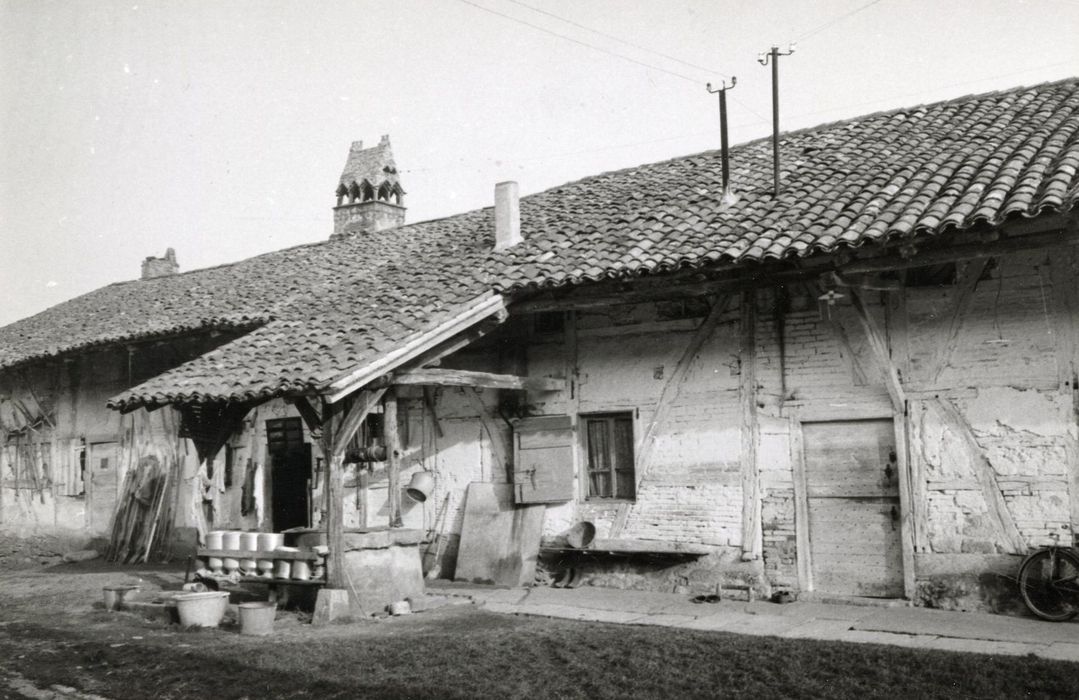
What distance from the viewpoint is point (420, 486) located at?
12.7 metres

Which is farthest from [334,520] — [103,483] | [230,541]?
[103,483]

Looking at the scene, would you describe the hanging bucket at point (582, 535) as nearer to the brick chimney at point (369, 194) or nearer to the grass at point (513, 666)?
the grass at point (513, 666)

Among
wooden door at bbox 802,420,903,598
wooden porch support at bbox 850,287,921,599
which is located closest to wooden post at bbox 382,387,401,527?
wooden door at bbox 802,420,903,598

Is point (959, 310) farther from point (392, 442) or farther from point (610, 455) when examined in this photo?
point (392, 442)

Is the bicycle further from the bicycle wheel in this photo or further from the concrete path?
the concrete path

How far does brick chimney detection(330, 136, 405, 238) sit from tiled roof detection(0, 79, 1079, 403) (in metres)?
6.31

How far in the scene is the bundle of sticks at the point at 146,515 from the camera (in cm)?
1644

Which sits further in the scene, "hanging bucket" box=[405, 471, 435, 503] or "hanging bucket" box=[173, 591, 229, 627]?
"hanging bucket" box=[405, 471, 435, 503]

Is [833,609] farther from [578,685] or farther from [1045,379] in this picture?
[578,685]

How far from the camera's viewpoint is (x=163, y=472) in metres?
16.9

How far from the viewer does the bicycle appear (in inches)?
343

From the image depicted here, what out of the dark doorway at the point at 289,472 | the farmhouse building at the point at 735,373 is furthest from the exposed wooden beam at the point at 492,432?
the dark doorway at the point at 289,472

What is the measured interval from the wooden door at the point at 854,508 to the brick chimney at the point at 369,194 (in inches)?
569

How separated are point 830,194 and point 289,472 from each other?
9197 millimetres
